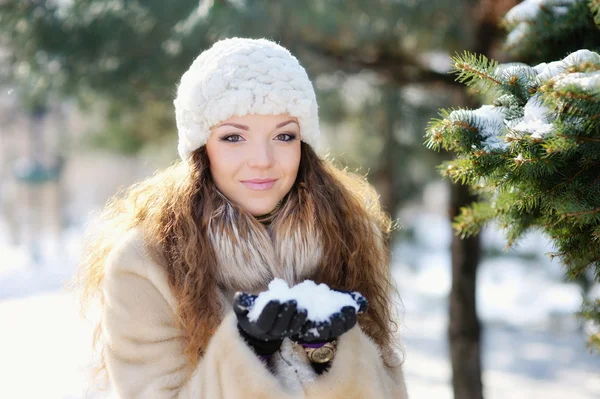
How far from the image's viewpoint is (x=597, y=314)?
1.88 meters

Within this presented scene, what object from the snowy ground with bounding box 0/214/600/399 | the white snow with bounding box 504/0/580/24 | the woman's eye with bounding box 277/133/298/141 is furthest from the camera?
the snowy ground with bounding box 0/214/600/399

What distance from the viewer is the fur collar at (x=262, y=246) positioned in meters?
1.85

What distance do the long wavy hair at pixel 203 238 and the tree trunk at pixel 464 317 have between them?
4.91ft

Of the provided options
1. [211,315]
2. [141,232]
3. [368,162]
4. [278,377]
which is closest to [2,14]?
[141,232]

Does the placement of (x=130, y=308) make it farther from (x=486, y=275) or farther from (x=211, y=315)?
(x=486, y=275)

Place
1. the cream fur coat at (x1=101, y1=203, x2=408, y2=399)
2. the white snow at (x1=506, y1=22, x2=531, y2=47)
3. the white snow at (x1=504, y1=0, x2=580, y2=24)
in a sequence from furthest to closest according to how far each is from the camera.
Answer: the white snow at (x1=506, y1=22, x2=531, y2=47) < the white snow at (x1=504, y1=0, x2=580, y2=24) < the cream fur coat at (x1=101, y1=203, x2=408, y2=399)

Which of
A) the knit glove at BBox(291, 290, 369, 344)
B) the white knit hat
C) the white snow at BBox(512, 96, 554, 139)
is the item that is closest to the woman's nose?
the white knit hat

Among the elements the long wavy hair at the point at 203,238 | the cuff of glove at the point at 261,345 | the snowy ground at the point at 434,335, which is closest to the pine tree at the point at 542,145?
the long wavy hair at the point at 203,238

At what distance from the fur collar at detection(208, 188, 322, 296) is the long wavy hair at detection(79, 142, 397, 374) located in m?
0.03

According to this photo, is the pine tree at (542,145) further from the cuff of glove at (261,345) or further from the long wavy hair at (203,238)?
the cuff of glove at (261,345)

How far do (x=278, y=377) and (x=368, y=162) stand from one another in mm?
4657

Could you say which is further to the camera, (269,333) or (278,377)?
(278,377)

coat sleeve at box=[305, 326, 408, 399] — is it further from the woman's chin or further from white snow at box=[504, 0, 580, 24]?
white snow at box=[504, 0, 580, 24]

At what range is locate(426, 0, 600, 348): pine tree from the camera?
1356 millimetres
